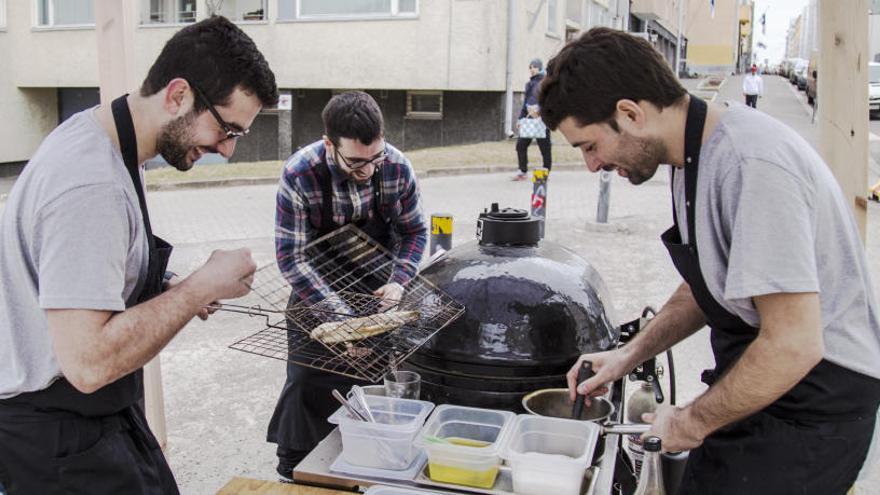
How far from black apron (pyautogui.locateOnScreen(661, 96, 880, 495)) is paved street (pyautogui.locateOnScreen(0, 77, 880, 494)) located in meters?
2.66

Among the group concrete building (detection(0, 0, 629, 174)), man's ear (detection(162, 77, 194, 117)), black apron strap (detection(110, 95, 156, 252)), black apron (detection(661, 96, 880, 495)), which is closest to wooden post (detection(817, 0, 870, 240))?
black apron (detection(661, 96, 880, 495))

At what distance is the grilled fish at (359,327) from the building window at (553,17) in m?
16.6

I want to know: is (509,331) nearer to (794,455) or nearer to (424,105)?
(794,455)

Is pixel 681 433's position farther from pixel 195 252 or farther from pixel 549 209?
pixel 549 209

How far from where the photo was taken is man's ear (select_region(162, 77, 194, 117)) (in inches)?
75.4

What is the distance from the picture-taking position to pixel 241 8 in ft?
57.0

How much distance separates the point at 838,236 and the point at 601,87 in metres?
0.66

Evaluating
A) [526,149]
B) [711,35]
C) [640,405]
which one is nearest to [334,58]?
[526,149]

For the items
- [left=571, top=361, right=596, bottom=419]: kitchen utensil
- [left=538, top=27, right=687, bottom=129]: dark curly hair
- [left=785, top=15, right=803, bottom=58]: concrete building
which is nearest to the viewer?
[left=538, top=27, right=687, bottom=129]: dark curly hair

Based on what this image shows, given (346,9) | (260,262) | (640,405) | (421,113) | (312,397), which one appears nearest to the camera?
(640,405)

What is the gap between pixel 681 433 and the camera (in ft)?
6.32

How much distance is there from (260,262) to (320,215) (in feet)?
15.0

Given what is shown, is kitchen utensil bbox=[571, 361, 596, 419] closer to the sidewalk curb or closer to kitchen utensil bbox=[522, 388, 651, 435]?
kitchen utensil bbox=[522, 388, 651, 435]

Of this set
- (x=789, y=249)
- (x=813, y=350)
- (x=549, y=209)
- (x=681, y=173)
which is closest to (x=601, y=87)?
(x=681, y=173)
